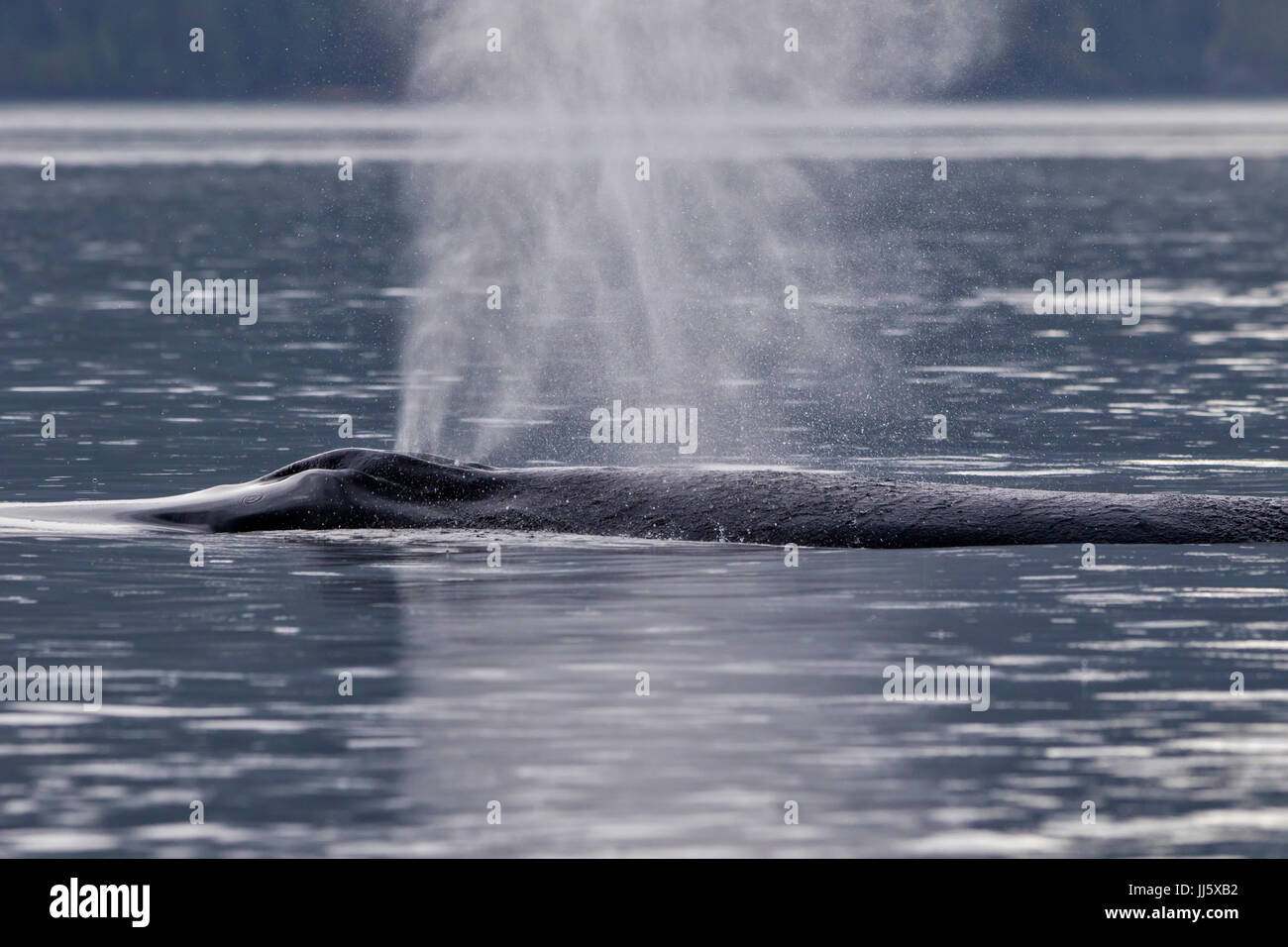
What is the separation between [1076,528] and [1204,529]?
1194 mm

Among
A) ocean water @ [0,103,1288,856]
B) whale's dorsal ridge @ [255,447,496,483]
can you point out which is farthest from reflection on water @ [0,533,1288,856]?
whale's dorsal ridge @ [255,447,496,483]

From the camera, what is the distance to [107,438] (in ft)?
108

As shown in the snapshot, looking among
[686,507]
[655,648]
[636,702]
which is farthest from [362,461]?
[636,702]

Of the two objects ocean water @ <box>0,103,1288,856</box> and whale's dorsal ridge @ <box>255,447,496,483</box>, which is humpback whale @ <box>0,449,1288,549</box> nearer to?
whale's dorsal ridge @ <box>255,447,496,483</box>

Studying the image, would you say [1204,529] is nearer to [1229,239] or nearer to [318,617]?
[318,617]

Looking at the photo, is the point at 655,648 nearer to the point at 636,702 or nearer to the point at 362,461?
the point at 636,702

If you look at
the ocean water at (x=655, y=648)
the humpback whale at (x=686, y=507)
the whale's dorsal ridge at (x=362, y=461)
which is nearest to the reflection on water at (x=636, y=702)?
the ocean water at (x=655, y=648)

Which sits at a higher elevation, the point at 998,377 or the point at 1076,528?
the point at 998,377

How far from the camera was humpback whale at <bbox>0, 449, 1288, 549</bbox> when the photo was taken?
2416 centimetres

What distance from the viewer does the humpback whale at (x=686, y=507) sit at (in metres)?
24.2

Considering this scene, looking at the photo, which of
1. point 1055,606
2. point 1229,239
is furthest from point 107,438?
point 1229,239

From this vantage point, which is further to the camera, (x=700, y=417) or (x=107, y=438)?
(x=700, y=417)

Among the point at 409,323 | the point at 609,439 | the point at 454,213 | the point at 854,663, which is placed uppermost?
the point at 454,213

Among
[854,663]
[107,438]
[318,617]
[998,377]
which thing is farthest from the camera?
[998,377]
